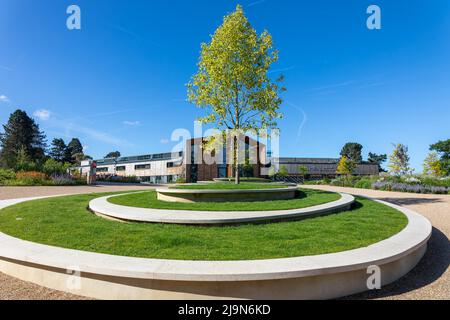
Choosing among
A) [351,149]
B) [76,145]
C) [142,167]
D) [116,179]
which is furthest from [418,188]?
[76,145]

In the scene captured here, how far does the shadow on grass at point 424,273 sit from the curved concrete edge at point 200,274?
154 mm

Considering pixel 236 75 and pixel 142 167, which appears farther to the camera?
pixel 142 167

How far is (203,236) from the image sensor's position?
5.67m

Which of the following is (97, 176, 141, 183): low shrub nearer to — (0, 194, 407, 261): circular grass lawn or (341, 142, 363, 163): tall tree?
(0, 194, 407, 261): circular grass lawn

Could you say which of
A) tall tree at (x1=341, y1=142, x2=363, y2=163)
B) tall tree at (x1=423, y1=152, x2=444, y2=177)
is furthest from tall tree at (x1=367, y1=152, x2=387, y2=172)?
tall tree at (x1=423, y1=152, x2=444, y2=177)

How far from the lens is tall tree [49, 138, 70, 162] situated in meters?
76.6

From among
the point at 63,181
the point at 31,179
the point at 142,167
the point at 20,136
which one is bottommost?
the point at 63,181

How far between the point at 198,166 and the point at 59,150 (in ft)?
200

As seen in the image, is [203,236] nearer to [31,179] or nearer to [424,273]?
[424,273]

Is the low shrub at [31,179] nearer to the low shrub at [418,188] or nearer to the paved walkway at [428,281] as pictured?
the paved walkway at [428,281]

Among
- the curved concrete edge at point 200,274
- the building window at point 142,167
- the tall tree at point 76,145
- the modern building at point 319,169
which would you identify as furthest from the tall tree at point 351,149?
the tall tree at point 76,145

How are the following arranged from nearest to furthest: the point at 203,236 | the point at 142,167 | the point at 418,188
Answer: the point at 203,236
the point at 418,188
the point at 142,167

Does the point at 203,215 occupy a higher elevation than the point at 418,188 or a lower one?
higher

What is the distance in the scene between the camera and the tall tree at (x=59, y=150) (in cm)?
7656
